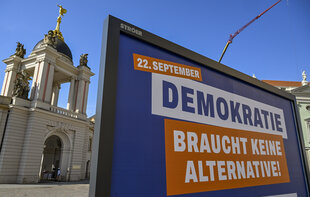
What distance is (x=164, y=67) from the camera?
7.27 feet

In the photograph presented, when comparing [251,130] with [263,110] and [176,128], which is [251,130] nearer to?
[263,110]

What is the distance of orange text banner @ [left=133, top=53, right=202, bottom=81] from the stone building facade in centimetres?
2270

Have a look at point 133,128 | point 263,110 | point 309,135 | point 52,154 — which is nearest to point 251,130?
point 263,110

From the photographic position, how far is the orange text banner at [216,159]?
1.93 m

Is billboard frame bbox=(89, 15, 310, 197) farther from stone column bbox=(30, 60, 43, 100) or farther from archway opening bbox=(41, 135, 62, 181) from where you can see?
archway opening bbox=(41, 135, 62, 181)

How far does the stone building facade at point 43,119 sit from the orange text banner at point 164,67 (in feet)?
74.5

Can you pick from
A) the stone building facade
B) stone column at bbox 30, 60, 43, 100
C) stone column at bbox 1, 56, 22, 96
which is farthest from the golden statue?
stone column at bbox 30, 60, 43, 100

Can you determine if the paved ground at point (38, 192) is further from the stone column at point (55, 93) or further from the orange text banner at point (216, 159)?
the stone column at point (55, 93)

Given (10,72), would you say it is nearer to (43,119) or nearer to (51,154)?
(43,119)

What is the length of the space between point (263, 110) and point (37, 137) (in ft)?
76.0

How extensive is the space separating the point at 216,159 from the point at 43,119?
23753mm

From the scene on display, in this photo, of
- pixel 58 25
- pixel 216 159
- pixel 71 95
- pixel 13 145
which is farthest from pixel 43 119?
pixel 216 159

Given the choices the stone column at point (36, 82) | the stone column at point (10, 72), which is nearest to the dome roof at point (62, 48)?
the stone column at point (10, 72)

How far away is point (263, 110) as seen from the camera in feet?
10.2
